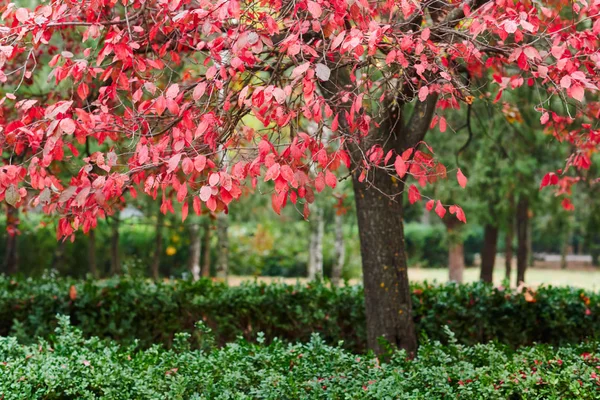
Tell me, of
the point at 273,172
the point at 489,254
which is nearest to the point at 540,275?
the point at 489,254

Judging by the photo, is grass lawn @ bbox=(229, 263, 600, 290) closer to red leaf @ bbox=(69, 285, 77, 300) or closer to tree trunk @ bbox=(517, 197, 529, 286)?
tree trunk @ bbox=(517, 197, 529, 286)

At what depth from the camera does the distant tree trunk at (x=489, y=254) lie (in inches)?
520

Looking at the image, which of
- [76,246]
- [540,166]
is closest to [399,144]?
[540,166]

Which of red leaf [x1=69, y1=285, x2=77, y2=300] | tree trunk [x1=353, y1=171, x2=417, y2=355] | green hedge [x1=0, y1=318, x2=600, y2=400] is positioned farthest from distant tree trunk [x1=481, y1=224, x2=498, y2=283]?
green hedge [x1=0, y1=318, x2=600, y2=400]

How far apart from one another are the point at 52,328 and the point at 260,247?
13588 mm

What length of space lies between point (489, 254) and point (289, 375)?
10095 mm

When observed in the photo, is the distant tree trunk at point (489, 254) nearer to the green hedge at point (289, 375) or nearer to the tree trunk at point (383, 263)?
the tree trunk at point (383, 263)

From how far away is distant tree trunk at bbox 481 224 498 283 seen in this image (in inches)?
520

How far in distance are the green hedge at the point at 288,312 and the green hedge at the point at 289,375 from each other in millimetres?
2497

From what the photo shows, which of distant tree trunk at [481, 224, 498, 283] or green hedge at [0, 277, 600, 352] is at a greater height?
distant tree trunk at [481, 224, 498, 283]

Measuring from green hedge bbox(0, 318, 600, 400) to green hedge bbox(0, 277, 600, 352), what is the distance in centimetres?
250

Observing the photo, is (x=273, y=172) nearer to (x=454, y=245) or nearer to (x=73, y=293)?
(x=73, y=293)

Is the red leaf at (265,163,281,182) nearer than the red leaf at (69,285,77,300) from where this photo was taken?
Yes

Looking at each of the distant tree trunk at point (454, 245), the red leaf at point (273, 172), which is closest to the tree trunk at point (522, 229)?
the distant tree trunk at point (454, 245)
